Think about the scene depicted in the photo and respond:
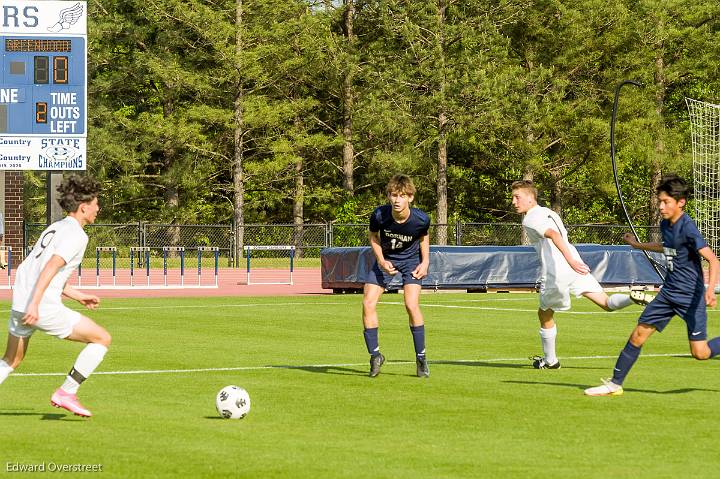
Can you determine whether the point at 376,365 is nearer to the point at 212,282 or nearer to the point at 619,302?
the point at 619,302

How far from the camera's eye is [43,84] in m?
39.1

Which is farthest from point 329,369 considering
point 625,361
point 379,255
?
point 625,361

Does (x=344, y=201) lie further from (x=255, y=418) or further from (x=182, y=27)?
(x=255, y=418)

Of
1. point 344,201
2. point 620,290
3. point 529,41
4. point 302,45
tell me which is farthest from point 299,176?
point 620,290

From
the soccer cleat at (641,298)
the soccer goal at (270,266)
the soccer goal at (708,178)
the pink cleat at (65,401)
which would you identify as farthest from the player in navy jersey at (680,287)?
the soccer goal at (270,266)

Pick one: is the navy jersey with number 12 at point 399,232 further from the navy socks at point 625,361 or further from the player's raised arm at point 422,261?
the navy socks at point 625,361

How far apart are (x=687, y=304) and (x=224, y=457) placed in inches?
187

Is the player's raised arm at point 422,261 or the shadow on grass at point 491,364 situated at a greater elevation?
the player's raised arm at point 422,261

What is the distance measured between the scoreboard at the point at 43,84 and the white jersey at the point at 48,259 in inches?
1166

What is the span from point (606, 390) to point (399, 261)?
2898 mm

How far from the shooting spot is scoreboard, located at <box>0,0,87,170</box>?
39031 millimetres

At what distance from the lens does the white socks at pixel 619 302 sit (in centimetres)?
1385

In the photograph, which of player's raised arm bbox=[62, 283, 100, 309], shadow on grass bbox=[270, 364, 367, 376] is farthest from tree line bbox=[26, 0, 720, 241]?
player's raised arm bbox=[62, 283, 100, 309]

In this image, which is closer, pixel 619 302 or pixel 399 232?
pixel 399 232
